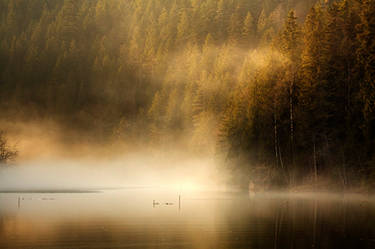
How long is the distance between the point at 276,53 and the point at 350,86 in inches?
589

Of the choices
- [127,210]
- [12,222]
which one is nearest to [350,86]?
[127,210]

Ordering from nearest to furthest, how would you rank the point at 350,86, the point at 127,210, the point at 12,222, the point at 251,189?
1. the point at 12,222
2. the point at 127,210
3. the point at 350,86
4. the point at 251,189

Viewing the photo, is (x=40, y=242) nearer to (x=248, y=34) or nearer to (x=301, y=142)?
(x=301, y=142)

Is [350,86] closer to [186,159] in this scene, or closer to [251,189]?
[251,189]

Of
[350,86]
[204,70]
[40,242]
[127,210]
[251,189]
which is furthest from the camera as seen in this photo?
[204,70]

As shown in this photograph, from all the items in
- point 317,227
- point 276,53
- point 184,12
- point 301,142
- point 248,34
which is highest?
point 184,12

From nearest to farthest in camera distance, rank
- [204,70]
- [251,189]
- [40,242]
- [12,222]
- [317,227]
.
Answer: [40,242], [317,227], [12,222], [251,189], [204,70]

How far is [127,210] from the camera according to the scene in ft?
168

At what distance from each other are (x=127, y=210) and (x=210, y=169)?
7038cm

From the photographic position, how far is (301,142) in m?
77.8

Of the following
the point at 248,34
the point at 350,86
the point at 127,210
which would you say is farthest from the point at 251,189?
the point at 248,34

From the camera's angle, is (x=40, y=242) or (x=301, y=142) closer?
(x=40, y=242)

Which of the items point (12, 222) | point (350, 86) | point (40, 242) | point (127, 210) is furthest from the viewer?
point (350, 86)

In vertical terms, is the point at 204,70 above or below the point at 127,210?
above
